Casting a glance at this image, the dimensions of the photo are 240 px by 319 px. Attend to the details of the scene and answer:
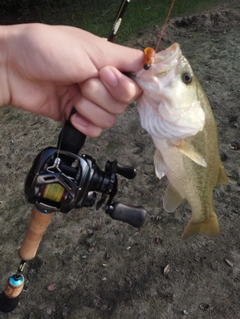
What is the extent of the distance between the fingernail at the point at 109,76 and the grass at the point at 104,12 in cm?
423

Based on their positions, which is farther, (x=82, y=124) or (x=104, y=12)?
(x=104, y=12)

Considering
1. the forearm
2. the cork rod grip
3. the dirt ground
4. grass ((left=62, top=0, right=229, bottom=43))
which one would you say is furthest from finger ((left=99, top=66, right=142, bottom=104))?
grass ((left=62, top=0, right=229, bottom=43))

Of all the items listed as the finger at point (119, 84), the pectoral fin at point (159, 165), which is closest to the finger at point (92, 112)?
the finger at point (119, 84)

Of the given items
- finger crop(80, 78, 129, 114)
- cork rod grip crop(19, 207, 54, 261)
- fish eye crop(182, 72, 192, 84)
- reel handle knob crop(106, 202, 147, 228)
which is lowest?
cork rod grip crop(19, 207, 54, 261)

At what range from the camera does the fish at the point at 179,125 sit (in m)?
1.48

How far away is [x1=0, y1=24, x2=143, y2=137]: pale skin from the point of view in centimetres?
149

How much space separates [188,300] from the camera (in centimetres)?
251

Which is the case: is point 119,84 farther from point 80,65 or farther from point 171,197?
point 171,197

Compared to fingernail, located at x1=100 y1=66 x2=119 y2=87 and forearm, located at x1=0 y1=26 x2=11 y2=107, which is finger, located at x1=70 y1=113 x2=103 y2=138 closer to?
fingernail, located at x1=100 y1=66 x2=119 y2=87

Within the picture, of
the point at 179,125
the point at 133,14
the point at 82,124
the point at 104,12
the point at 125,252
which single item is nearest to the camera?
the point at 179,125

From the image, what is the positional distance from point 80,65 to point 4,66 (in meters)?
0.42

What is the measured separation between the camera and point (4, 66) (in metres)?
1.77

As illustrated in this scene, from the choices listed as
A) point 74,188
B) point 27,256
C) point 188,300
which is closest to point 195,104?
point 74,188

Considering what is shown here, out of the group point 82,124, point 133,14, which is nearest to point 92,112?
point 82,124
